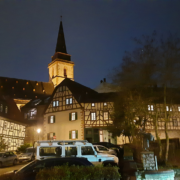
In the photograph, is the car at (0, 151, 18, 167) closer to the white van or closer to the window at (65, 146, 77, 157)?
the white van

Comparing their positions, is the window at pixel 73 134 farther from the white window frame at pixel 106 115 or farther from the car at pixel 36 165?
the car at pixel 36 165

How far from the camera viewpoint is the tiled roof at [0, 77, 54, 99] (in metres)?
64.5

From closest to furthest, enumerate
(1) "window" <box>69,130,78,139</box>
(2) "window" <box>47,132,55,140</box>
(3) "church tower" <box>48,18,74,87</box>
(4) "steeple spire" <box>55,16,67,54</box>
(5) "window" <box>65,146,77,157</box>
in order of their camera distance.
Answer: (5) "window" <box>65,146,77,157</box> < (1) "window" <box>69,130,78,139</box> < (2) "window" <box>47,132,55,140</box> < (3) "church tower" <box>48,18,74,87</box> < (4) "steeple spire" <box>55,16,67,54</box>

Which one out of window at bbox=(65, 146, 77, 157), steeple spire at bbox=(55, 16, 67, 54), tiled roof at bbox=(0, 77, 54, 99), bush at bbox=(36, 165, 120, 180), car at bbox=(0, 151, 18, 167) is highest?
steeple spire at bbox=(55, 16, 67, 54)

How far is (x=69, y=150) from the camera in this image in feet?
41.9

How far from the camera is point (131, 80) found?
63.5 ft

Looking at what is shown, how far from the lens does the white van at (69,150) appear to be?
1212cm

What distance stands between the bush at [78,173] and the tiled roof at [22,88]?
193 ft

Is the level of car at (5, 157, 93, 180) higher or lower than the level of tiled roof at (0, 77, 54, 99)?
lower

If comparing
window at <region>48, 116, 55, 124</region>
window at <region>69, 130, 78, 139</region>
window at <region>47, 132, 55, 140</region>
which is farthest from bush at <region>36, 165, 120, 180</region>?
window at <region>48, 116, 55, 124</region>

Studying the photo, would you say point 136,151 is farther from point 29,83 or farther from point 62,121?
point 29,83

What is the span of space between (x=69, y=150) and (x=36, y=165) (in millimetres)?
4394

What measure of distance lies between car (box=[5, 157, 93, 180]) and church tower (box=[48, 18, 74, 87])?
72666 mm

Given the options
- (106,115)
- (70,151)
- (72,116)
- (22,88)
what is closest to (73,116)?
(72,116)
